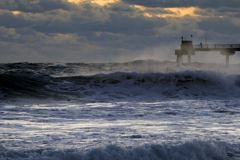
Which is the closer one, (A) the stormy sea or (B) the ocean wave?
(B) the ocean wave

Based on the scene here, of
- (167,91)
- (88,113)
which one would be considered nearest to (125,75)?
(167,91)

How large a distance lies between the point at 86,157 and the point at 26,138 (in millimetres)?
2116

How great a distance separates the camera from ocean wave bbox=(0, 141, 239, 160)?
611cm

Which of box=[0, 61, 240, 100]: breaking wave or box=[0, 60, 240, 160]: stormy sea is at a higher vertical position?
box=[0, 61, 240, 100]: breaking wave

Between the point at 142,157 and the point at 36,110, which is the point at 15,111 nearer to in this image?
the point at 36,110

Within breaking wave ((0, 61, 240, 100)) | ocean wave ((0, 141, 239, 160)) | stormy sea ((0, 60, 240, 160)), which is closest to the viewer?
ocean wave ((0, 141, 239, 160))

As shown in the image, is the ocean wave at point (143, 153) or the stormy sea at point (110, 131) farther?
the stormy sea at point (110, 131)

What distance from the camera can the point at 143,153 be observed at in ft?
21.2

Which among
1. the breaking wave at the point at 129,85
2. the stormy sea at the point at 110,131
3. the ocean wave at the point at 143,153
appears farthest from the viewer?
the breaking wave at the point at 129,85

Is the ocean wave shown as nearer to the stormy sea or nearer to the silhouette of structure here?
the stormy sea

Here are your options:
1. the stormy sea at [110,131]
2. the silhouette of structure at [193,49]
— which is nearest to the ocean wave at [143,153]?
the stormy sea at [110,131]

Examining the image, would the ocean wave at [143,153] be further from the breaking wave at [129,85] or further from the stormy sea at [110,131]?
the breaking wave at [129,85]

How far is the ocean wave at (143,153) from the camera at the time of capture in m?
6.11

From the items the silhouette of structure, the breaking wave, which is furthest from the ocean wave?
the silhouette of structure
